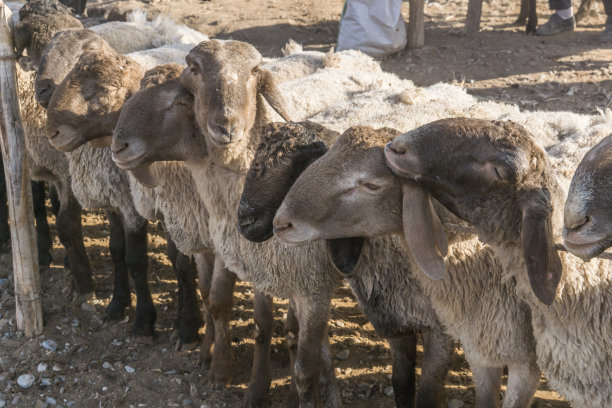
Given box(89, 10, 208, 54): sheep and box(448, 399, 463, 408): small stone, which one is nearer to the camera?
box(448, 399, 463, 408): small stone

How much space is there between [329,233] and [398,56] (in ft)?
25.1

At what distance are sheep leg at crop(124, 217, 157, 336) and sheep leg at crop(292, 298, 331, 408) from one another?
1.75m

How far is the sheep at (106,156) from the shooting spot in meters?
4.36

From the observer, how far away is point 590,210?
7.93 ft

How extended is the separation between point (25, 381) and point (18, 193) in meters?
1.43

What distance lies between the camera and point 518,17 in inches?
438

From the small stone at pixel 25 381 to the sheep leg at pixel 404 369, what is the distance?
8.39 ft

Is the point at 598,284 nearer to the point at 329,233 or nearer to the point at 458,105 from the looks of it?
the point at 329,233

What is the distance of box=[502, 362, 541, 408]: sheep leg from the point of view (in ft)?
11.3

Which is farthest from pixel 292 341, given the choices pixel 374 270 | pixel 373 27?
pixel 373 27

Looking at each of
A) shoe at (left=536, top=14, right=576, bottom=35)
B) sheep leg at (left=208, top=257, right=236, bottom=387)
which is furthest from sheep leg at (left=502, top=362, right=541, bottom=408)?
shoe at (left=536, top=14, right=576, bottom=35)

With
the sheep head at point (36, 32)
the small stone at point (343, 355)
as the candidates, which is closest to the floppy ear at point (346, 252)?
the small stone at point (343, 355)

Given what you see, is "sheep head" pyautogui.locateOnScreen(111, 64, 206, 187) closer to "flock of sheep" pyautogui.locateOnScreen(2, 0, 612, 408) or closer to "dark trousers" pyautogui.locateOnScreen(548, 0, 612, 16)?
"flock of sheep" pyautogui.locateOnScreen(2, 0, 612, 408)

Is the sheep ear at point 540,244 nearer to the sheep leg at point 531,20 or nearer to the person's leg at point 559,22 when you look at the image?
the person's leg at point 559,22
